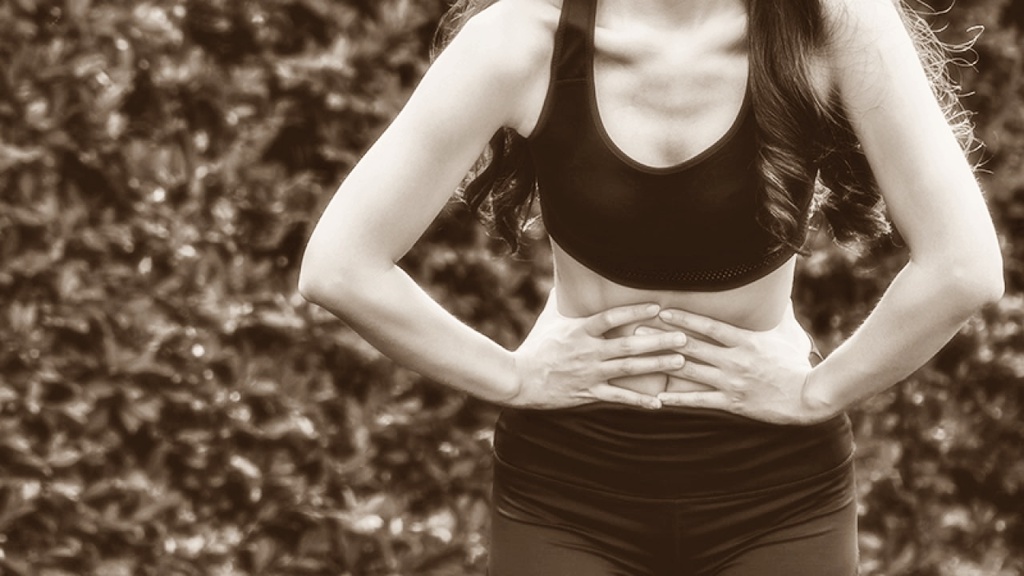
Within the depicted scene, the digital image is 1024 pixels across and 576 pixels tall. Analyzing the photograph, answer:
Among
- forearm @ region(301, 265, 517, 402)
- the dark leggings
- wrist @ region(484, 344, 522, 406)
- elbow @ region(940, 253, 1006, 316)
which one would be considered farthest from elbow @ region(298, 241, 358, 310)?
elbow @ region(940, 253, 1006, 316)

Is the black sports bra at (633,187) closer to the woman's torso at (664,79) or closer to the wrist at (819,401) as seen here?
the woman's torso at (664,79)

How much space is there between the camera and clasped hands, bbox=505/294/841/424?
1.93m

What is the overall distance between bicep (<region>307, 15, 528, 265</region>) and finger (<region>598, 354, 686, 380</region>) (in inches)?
13.7

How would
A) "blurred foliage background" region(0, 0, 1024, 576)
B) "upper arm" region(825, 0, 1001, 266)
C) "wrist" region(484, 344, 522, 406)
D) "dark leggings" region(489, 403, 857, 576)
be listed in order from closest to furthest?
1. "upper arm" region(825, 0, 1001, 266)
2. "dark leggings" region(489, 403, 857, 576)
3. "wrist" region(484, 344, 522, 406)
4. "blurred foliage background" region(0, 0, 1024, 576)

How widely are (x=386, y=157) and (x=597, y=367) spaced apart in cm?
45

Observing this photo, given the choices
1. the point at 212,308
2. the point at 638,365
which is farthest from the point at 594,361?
the point at 212,308

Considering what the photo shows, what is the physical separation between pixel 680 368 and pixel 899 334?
32 centimetres

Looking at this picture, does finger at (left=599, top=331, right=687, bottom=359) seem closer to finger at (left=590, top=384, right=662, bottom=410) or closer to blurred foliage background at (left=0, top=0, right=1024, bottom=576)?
finger at (left=590, top=384, right=662, bottom=410)

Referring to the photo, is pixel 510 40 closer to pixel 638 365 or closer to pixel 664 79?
pixel 664 79

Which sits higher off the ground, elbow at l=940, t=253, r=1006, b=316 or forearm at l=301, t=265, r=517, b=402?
elbow at l=940, t=253, r=1006, b=316

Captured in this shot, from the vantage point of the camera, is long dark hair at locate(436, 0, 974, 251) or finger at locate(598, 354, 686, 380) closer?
long dark hair at locate(436, 0, 974, 251)

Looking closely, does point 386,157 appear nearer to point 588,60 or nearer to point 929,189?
point 588,60

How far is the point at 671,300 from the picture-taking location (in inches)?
76.1

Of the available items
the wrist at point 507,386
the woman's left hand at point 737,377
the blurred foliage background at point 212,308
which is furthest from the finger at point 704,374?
the blurred foliage background at point 212,308
